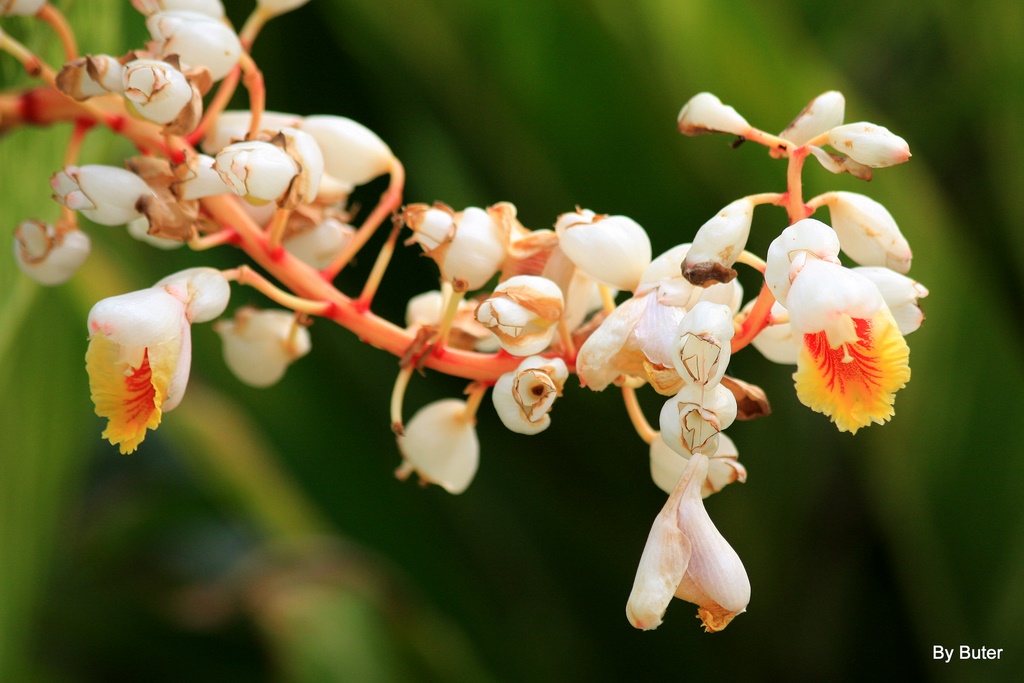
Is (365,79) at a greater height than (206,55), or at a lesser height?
Answer: lesser

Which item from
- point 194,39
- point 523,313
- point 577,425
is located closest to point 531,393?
point 523,313

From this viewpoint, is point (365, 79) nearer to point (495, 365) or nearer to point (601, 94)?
point (601, 94)

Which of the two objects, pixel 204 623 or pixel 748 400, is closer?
pixel 748 400

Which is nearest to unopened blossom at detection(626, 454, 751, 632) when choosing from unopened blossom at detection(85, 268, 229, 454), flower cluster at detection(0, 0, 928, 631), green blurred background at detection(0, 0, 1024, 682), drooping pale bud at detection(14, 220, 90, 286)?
flower cluster at detection(0, 0, 928, 631)

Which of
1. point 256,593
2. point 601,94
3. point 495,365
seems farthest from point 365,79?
point 495,365

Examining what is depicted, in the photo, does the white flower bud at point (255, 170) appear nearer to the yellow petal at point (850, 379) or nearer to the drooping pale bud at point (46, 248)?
the drooping pale bud at point (46, 248)

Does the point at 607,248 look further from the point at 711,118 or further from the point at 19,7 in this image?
the point at 19,7

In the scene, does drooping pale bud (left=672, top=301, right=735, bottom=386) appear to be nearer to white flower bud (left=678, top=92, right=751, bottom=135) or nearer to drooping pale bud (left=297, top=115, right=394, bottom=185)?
white flower bud (left=678, top=92, right=751, bottom=135)

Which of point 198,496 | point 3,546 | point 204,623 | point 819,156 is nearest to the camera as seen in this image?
point 819,156
